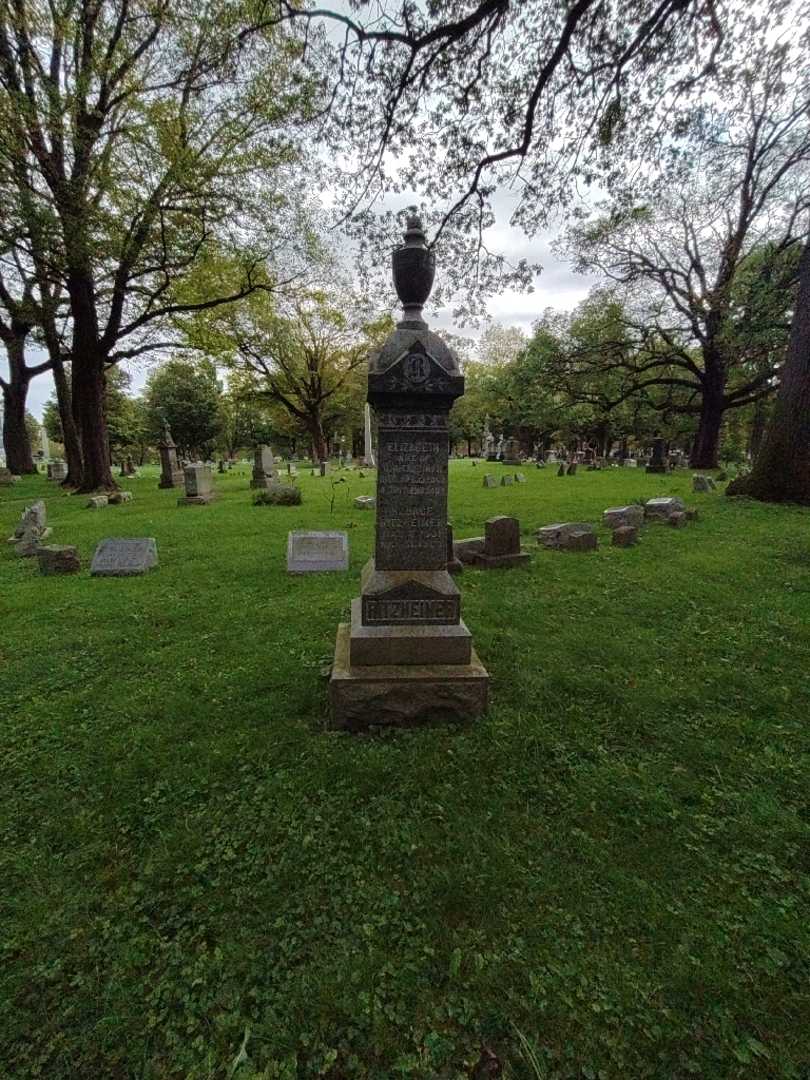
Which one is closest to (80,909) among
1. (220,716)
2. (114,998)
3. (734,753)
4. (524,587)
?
(114,998)

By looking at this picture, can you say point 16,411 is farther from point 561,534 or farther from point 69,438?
point 561,534

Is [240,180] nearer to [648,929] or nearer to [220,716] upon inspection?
[220,716]

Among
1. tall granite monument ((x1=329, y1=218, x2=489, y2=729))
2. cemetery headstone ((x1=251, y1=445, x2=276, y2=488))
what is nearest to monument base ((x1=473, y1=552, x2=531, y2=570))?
tall granite monument ((x1=329, y1=218, x2=489, y2=729))

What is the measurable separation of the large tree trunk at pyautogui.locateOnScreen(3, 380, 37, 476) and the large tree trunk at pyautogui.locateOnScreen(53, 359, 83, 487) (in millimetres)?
2153

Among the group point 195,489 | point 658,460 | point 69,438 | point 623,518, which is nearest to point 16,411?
point 69,438

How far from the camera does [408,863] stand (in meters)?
2.21

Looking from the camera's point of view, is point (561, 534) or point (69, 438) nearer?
point (561, 534)

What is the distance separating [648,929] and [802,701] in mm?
2516

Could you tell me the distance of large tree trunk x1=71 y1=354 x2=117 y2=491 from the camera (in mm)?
14359

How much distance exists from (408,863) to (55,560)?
7070 millimetres

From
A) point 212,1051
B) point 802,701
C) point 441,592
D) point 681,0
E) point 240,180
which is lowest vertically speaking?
point 212,1051

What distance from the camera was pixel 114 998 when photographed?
5.56 feet

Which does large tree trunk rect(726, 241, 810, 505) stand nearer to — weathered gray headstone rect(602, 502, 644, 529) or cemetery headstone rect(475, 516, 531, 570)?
weathered gray headstone rect(602, 502, 644, 529)

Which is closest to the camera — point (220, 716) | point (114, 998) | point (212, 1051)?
point (212, 1051)
